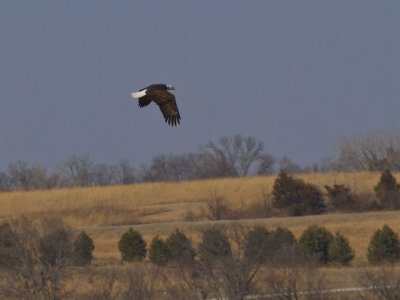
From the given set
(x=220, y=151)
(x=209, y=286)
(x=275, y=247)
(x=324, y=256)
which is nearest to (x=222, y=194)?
(x=324, y=256)

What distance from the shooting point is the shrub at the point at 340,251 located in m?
40.9

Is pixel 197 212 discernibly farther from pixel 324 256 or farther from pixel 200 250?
pixel 200 250

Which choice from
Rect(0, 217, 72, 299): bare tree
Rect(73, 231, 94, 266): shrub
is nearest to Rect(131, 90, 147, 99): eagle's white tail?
Rect(0, 217, 72, 299): bare tree

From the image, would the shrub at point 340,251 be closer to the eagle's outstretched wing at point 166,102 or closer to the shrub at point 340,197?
the shrub at point 340,197

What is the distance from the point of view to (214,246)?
117 ft

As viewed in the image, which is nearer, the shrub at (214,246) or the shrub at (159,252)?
the shrub at (214,246)

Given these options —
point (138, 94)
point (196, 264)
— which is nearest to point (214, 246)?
point (196, 264)

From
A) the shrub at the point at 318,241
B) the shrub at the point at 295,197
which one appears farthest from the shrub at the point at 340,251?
the shrub at the point at 295,197

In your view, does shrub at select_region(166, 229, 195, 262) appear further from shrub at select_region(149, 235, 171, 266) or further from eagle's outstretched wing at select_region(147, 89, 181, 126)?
eagle's outstretched wing at select_region(147, 89, 181, 126)

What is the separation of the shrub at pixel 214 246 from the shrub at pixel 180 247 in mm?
534

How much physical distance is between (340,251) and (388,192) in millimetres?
13108

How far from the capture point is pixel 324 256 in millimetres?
41844

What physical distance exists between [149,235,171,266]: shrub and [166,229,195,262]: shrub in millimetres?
176

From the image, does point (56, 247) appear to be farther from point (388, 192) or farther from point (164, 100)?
point (388, 192)
